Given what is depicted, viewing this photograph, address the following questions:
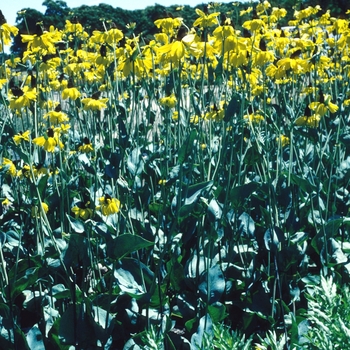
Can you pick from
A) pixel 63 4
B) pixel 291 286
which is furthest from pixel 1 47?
pixel 63 4

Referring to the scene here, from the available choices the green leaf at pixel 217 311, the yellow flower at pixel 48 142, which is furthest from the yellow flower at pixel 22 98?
the green leaf at pixel 217 311

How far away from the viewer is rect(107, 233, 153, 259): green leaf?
1.99 metres

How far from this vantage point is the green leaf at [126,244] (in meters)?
1.99

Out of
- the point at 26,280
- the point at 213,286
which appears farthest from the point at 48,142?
the point at 213,286

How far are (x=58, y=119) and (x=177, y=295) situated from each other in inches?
49.0

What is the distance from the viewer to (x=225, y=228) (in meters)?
2.92

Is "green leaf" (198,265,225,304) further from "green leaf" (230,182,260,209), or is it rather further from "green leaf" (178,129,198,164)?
"green leaf" (178,129,198,164)

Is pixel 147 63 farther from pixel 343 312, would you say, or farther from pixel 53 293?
pixel 343 312

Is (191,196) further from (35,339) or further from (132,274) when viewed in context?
(35,339)

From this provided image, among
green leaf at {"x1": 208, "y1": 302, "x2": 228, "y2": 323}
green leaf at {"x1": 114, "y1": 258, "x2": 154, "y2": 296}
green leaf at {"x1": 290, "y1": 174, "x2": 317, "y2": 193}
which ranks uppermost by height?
green leaf at {"x1": 290, "y1": 174, "x2": 317, "y2": 193}

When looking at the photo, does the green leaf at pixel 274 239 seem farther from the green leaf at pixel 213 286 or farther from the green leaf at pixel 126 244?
the green leaf at pixel 126 244

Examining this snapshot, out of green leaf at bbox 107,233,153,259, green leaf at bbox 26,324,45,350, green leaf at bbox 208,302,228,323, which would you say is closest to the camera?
green leaf at bbox 107,233,153,259

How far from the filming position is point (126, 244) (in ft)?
6.70

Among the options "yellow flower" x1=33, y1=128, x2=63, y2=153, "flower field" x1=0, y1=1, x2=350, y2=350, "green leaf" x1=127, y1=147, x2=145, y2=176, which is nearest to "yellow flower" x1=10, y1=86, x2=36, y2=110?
"flower field" x1=0, y1=1, x2=350, y2=350
